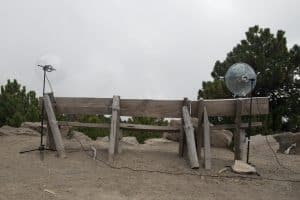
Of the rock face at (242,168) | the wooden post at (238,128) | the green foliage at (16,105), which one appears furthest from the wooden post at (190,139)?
the green foliage at (16,105)

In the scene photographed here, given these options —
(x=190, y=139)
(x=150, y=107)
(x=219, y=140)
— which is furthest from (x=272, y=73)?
(x=190, y=139)

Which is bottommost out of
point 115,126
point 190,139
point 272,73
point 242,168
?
point 242,168

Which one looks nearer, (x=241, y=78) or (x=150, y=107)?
(x=150, y=107)

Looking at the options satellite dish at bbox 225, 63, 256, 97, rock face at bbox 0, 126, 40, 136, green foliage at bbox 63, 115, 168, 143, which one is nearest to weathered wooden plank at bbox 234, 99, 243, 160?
satellite dish at bbox 225, 63, 256, 97

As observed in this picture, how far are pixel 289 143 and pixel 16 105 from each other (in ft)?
33.9

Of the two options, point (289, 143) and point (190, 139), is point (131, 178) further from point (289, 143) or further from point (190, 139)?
point (289, 143)

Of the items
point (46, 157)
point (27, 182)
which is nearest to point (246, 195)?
point (27, 182)

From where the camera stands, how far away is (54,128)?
926 cm

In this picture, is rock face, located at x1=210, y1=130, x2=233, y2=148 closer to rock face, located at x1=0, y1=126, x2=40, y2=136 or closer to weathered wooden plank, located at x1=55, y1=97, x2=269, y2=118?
weathered wooden plank, located at x1=55, y1=97, x2=269, y2=118

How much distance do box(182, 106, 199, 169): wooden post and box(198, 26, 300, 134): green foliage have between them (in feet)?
31.9

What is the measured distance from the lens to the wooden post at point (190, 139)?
8.34m

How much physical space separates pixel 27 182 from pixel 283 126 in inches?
550

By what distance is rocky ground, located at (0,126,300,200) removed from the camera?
6.81 meters

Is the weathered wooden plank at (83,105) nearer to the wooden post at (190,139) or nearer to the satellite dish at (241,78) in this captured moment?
the wooden post at (190,139)
